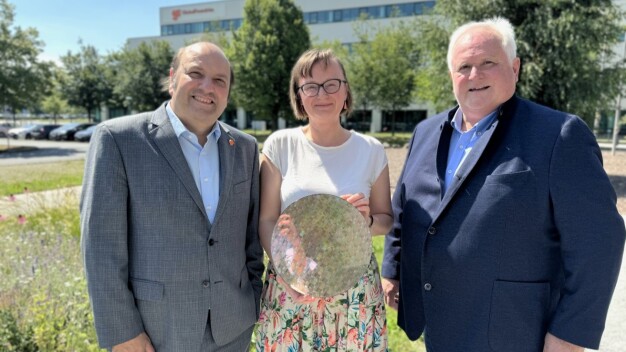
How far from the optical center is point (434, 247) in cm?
207

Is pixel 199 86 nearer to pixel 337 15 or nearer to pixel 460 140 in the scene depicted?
pixel 460 140

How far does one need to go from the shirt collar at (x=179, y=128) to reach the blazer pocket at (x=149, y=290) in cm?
73

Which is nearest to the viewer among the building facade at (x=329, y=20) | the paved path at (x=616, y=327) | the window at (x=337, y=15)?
the paved path at (x=616, y=327)

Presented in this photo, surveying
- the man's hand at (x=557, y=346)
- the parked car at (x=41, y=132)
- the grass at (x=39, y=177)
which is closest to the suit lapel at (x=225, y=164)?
the man's hand at (x=557, y=346)

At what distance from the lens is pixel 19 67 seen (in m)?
22.4

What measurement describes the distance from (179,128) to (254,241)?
0.78 meters

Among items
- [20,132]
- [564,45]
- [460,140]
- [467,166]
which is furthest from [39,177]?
[20,132]

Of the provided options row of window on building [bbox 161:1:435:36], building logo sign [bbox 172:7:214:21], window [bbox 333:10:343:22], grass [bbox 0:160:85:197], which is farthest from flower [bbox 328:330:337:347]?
building logo sign [bbox 172:7:214:21]

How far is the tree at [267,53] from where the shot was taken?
24.2m

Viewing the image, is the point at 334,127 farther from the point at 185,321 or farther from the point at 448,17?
the point at 448,17

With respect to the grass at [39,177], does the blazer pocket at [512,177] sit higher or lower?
higher

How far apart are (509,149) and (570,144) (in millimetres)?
238

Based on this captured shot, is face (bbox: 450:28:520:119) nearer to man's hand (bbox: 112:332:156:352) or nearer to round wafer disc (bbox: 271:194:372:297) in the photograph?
round wafer disc (bbox: 271:194:372:297)

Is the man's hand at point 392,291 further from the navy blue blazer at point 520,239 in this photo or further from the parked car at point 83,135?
the parked car at point 83,135
